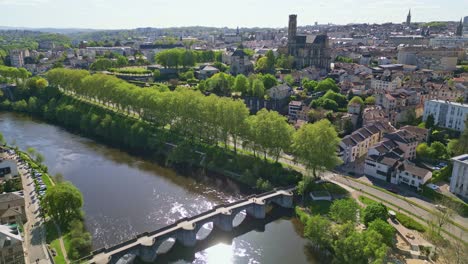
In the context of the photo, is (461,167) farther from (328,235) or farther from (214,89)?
(214,89)

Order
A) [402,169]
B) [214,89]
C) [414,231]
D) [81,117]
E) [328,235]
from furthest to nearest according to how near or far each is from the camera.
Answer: [214,89]
[81,117]
[402,169]
[414,231]
[328,235]

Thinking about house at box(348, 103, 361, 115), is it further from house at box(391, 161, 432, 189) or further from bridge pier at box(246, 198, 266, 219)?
bridge pier at box(246, 198, 266, 219)

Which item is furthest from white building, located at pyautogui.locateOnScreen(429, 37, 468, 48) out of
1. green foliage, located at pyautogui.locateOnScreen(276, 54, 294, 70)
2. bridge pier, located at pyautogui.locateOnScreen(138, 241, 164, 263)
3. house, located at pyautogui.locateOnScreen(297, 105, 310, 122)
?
bridge pier, located at pyautogui.locateOnScreen(138, 241, 164, 263)

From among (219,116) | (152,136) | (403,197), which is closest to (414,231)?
(403,197)

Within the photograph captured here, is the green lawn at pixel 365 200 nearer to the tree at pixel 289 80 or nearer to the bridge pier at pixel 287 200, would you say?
the bridge pier at pixel 287 200

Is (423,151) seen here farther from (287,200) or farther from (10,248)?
(10,248)
